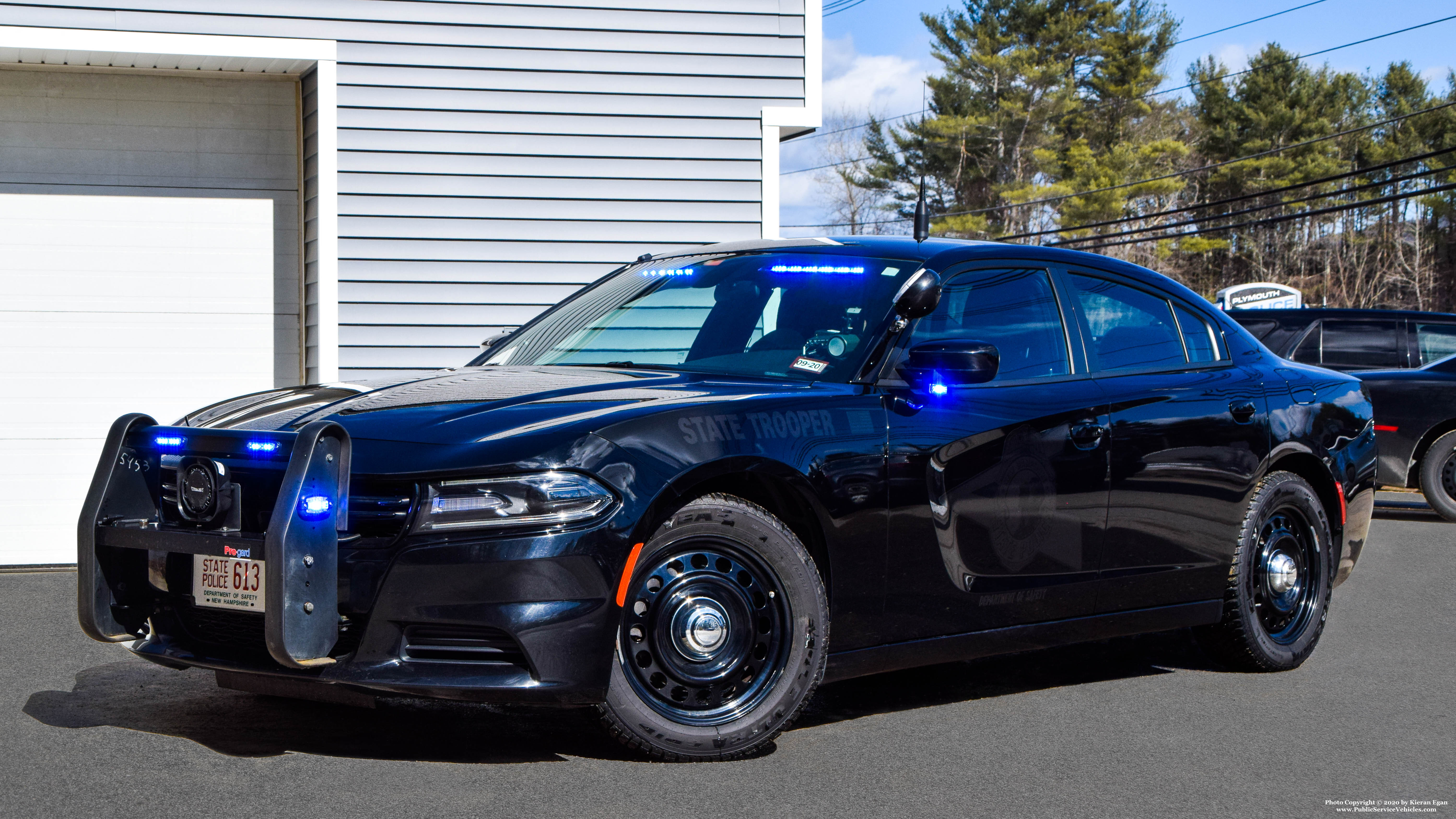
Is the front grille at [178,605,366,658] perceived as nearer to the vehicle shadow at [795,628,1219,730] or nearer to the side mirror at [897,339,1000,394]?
the vehicle shadow at [795,628,1219,730]

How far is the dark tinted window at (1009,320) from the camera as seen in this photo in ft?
15.6

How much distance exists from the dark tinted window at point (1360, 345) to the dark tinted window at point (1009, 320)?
7847 millimetres

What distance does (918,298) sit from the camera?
450cm

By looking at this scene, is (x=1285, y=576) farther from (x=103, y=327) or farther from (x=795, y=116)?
(x=103, y=327)

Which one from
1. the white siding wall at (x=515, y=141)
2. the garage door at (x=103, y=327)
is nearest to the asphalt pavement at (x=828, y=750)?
the garage door at (x=103, y=327)

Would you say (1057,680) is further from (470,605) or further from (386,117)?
(386,117)

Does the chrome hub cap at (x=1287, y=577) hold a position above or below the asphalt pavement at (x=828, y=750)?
above

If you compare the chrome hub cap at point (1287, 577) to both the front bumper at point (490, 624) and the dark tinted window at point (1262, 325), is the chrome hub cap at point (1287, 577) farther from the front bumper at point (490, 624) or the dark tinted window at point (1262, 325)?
the dark tinted window at point (1262, 325)

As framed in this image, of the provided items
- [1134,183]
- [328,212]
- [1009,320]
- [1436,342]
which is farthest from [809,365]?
[1134,183]

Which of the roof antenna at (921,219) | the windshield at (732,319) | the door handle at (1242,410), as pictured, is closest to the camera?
the windshield at (732,319)

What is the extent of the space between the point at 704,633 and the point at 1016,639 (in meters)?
1.22

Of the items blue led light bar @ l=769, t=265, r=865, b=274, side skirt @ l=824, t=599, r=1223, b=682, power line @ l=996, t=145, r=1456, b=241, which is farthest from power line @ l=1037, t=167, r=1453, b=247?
blue led light bar @ l=769, t=265, r=865, b=274

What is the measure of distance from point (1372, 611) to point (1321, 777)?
3.26 metres

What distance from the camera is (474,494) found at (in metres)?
3.64
